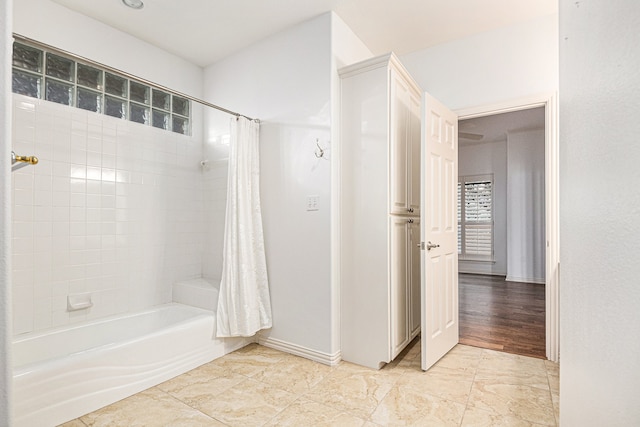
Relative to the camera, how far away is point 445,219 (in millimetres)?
2580

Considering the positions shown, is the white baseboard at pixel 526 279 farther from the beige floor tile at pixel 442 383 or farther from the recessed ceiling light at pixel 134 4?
the recessed ceiling light at pixel 134 4

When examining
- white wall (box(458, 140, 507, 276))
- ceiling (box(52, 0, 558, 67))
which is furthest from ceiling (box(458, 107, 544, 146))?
ceiling (box(52, 0, 558, 67))

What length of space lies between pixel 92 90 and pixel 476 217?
6.48 meters

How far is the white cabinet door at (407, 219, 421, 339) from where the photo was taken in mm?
2686

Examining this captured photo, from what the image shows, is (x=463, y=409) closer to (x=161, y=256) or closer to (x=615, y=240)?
(x=615, y=240)

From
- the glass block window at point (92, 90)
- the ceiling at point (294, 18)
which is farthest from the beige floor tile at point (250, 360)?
the ceiling at point (294, 18)

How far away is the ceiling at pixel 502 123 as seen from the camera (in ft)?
16.1

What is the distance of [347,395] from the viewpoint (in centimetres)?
194

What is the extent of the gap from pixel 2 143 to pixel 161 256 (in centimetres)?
259

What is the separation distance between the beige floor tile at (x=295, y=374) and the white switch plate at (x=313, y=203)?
116cm

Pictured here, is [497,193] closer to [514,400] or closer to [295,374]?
[514,400]

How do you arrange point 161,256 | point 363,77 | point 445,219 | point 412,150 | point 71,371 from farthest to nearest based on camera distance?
point 161,256, point 412,150, point 445,219, point 363,77, point 71,371

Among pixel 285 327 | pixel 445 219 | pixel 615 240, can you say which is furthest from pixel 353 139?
pixel 615 240

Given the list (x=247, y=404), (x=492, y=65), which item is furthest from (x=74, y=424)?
(x=492, y=65)
